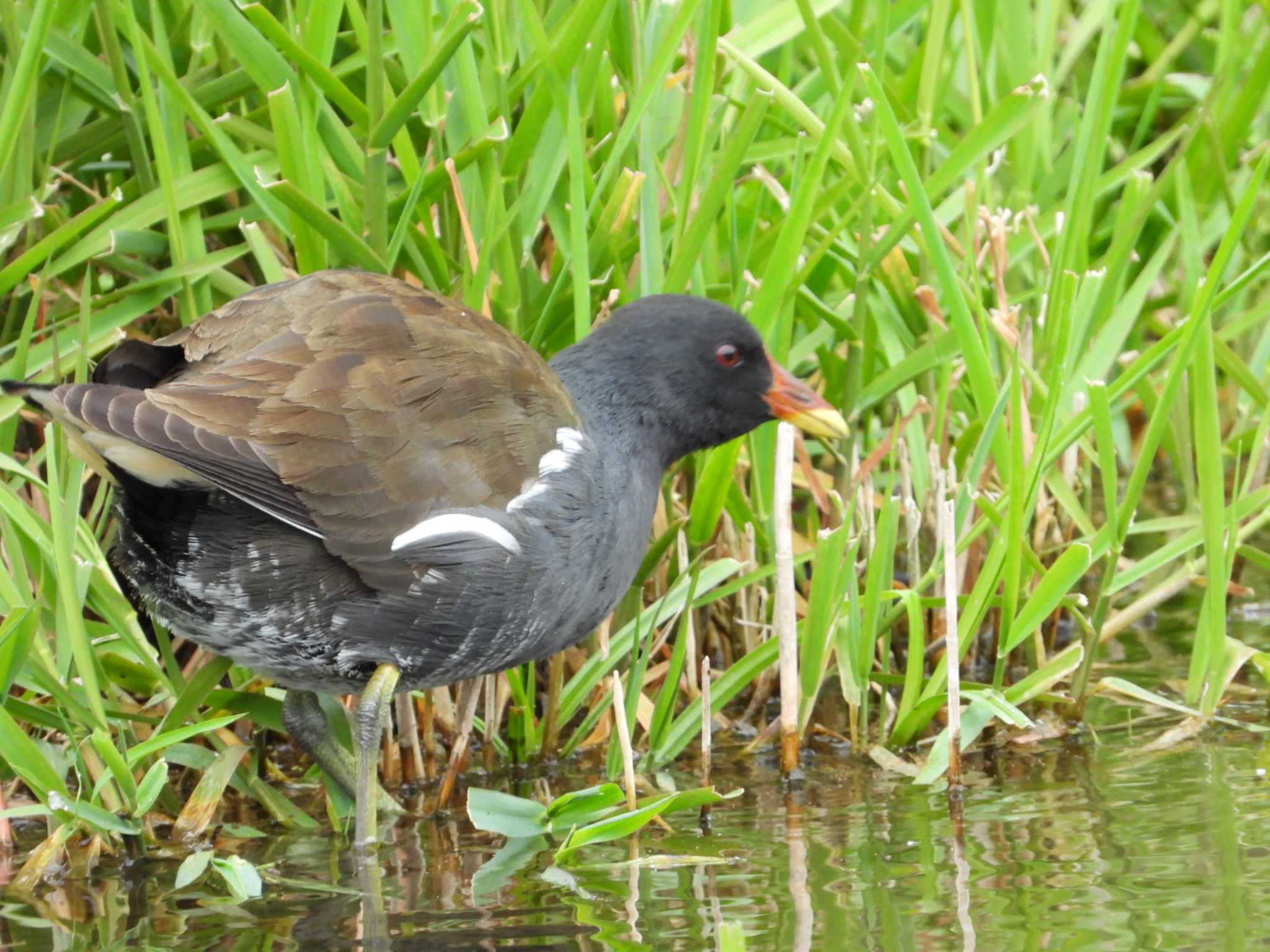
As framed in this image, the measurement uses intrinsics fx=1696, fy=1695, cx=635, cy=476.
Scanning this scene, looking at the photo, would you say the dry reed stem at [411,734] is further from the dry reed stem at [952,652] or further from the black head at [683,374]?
the dry reed stem at [952,652]

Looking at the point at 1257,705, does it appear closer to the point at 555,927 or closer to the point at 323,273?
the point at 555,927

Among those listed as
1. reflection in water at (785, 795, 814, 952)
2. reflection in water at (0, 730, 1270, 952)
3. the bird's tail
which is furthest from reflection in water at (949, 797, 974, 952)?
the bird's tail

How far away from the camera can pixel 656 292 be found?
10.2ft

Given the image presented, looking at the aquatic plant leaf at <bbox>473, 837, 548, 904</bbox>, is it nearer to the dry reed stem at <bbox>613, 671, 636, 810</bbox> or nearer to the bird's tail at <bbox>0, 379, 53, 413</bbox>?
the dry reed stem at <bbox>613, 671, 636, 810</bbox>

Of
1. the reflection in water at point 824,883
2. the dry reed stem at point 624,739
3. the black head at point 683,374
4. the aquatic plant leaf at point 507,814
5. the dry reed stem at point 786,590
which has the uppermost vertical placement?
the black head at point 683,374

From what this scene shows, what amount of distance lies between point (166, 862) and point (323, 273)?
98 cm

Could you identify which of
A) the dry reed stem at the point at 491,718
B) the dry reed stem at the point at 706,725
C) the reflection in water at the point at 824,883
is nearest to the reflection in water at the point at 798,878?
the reflection in water at the point at 824,883

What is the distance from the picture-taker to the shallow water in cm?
221

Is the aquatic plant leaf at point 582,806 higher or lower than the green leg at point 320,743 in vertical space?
lower

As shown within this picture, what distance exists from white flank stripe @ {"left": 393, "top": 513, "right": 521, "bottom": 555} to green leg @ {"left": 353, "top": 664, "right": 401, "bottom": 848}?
0.23 m

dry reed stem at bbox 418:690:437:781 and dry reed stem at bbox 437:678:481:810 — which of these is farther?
dry reed stem at bbox 418:690:437:781

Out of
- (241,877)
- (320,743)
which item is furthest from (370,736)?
(241,877)

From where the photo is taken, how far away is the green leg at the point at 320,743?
9.48 ft

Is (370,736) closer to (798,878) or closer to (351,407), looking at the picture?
(351,407)
